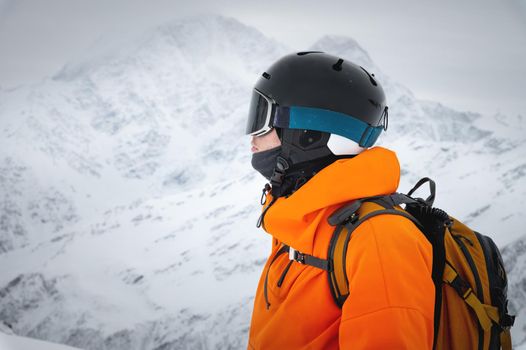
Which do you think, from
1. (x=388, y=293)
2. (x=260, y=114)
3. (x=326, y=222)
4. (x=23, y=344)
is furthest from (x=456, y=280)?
(x=23, y=344)

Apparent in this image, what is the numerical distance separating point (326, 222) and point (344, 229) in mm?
116

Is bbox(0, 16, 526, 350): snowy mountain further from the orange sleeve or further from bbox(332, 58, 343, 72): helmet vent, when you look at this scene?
the orange sleeve

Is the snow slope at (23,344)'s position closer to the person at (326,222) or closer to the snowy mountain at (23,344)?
the snowy mountain at (23,344)

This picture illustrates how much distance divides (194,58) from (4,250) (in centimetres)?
7899

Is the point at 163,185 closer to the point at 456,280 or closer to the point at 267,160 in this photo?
the point at 267,160

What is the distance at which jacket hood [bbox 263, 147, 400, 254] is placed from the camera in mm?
1338

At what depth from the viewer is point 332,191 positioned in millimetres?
1339

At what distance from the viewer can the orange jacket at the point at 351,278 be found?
1102 millimetres

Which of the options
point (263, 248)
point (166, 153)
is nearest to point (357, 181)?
point (263, 248)

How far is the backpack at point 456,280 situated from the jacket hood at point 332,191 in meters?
0.05

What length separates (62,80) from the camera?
11906cm

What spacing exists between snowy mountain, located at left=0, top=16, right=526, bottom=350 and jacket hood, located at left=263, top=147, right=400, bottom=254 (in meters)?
1.85

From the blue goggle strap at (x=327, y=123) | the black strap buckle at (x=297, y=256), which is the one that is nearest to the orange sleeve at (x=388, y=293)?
the black strap buckle at (x=297, y=256)

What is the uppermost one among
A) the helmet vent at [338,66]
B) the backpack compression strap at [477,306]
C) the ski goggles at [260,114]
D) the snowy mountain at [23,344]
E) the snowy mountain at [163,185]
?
→ the helmet vent at [338,66]
